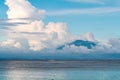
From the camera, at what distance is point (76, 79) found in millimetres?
75125

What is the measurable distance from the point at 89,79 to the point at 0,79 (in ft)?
59.0

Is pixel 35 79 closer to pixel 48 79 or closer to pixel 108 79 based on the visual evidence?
pixel 48 79

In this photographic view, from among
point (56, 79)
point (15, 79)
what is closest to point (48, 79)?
point (56, 79)

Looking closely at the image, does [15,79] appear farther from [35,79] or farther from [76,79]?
[76,79]

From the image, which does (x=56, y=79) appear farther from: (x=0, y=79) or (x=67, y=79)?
(x=0, y=79)

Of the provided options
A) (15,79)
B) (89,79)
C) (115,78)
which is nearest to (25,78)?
(15,79)

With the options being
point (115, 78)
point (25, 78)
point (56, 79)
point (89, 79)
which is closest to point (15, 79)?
point (25, 78)

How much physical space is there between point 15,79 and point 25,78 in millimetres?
2278

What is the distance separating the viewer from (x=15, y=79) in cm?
7531

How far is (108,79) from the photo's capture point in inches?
2933

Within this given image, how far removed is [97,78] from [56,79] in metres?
8.89

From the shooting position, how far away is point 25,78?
7656 centimetres

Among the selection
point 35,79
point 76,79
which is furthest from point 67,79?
point 35,79

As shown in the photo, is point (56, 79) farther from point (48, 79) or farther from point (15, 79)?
point (15, 79)
